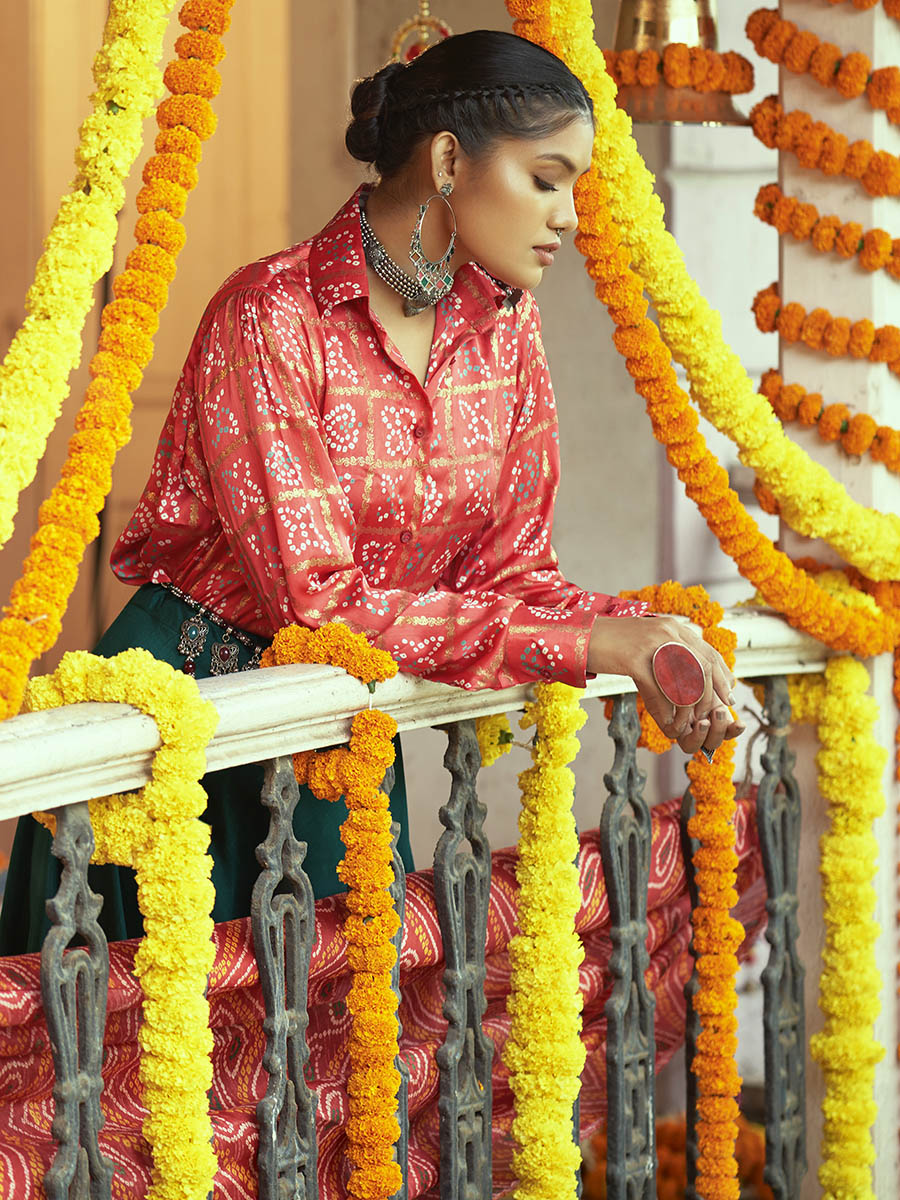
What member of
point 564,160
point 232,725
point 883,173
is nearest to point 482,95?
point 564,160

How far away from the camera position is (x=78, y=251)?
1.79 meters

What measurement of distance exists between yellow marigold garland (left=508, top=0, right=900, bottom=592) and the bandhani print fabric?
0.50m

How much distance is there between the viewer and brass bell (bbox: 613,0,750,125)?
284 cm

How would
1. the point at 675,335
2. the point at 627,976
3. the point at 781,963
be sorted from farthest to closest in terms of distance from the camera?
the point at 781,963, the point at 675,335, the point at 627,976

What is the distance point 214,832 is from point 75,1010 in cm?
65

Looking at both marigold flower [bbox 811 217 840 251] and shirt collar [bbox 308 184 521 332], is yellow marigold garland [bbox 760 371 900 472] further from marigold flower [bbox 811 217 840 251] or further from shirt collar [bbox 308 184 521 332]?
shirt collar [bbox 308 184 521 332]

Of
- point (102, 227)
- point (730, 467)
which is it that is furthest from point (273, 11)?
point (102, 227)

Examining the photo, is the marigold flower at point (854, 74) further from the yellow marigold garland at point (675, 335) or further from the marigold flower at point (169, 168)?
the marigold flower at point (169, 168)

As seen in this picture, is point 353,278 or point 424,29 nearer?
point 353,278

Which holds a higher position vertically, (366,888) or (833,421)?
(833,421)

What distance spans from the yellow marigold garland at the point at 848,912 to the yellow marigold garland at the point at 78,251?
151 cm

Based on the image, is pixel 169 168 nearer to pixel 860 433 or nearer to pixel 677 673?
pixel 677 673

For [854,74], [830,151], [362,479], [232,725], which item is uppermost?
[854,74]

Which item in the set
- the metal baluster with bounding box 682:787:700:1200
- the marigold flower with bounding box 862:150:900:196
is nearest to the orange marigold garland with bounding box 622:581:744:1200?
the metal baluster with bounding box 682:787:700:1200
